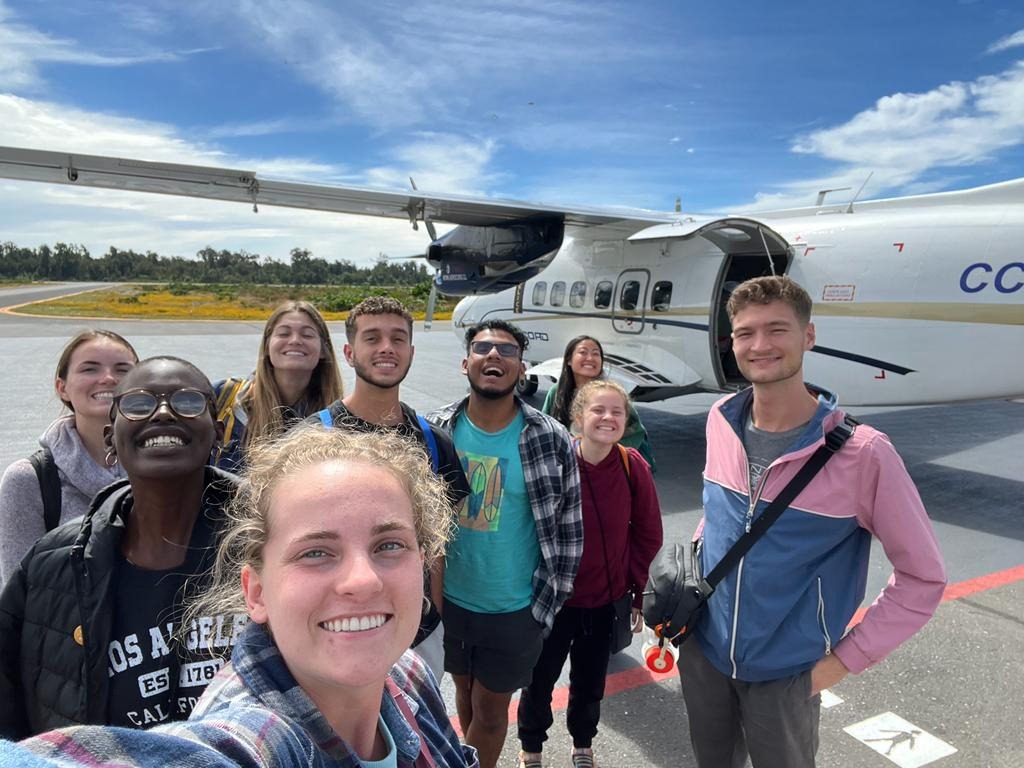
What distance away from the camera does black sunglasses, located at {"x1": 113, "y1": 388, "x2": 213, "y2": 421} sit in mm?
1648

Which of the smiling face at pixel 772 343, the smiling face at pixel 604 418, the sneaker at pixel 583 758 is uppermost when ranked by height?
the smiling face at pixel 772 343

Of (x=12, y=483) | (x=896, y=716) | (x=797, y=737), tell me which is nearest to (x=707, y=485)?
(x=797, y=737)

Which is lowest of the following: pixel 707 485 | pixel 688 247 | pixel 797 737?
pixel 797 737

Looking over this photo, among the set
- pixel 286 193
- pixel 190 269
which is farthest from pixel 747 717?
pixel 190 269

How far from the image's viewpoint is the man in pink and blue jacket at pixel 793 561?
1945 millimetres

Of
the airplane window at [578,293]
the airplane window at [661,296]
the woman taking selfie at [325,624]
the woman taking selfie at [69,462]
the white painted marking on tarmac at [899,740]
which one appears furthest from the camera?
the airplane window at [578,293]

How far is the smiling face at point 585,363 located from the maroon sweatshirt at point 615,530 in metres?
1.23

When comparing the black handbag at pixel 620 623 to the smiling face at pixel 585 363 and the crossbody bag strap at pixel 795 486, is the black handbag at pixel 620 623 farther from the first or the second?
the smiling face at pixel 585 363

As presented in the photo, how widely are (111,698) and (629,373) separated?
7758 millimetres

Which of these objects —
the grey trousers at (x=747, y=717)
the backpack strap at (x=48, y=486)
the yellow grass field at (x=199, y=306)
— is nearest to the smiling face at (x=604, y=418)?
the grey trousers at (x=747, y=717)

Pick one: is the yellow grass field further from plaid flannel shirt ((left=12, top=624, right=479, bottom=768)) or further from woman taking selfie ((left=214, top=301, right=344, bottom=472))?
plaid flannel shirt ((left=12, top=624, right=479, bottom=768))

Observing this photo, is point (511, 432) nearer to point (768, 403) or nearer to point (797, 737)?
point (768, 403)

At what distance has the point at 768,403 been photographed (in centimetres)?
218

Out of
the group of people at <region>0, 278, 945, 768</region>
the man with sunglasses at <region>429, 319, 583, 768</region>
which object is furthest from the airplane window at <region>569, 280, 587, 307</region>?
the man with sunglasses at <region>429, 319, 583, 768</region>
